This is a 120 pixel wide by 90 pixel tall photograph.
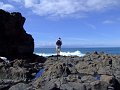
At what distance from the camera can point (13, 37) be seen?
41406 mm

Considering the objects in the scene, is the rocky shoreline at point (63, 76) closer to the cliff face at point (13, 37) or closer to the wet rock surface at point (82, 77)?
the wet rock surface at point (82, 77)

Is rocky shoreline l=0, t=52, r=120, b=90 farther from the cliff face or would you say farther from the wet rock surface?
the cliff face

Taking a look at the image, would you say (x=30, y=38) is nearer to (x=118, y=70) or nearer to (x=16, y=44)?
(x=16, y=44)

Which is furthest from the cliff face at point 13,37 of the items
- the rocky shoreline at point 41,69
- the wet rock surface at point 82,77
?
the wet rock surface at point 82,77

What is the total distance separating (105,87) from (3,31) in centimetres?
2508

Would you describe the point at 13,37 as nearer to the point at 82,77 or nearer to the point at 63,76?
the point at 63,76

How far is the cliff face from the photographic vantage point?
129 feet

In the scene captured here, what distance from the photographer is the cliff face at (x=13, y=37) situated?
3938cm

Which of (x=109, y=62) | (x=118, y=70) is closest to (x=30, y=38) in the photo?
(x=109, y=62)

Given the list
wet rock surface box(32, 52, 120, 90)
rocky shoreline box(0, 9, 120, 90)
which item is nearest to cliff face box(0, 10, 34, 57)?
rocky shoreline box(0, 9, 120, 90)

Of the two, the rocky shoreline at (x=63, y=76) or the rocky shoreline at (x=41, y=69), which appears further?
the rocky shoreline at (x=41, y=69)

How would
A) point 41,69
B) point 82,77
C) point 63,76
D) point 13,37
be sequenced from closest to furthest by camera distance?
1. point 82,77
2. point 63,76
3. point 41,69
4. point 13,37

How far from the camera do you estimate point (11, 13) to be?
1623 inches

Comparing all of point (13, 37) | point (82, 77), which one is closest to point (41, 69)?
point (82, 77)
